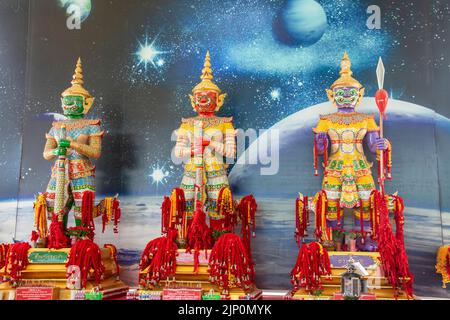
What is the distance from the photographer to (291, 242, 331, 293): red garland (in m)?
3.54

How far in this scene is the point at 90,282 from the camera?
380cm

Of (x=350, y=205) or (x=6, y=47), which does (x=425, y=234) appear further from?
(x=6, y=47)

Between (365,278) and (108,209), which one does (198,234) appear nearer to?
(108,209)

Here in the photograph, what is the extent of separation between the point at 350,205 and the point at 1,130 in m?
3.40

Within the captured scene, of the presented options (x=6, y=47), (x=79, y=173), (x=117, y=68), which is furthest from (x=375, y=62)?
(x=6, y=47)

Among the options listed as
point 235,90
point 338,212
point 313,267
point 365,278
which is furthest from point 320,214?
point 235,90

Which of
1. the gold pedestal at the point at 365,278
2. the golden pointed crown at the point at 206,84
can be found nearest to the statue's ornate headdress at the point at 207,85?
the golden pointed crown at the point at 206,84

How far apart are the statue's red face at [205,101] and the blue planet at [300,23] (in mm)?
1040

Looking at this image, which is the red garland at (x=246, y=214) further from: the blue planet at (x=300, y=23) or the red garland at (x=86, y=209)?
the blue planet at (x=300, y=23)

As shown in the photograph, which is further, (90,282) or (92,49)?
(92,49)

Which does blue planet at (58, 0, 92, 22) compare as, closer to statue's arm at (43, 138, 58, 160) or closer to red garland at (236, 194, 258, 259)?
statue's arm at (43, 138, 58, 160)

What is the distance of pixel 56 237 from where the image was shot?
3881mm

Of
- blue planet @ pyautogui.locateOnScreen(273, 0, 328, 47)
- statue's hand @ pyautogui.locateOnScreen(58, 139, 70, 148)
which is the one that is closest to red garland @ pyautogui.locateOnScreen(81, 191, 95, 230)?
statue's hand @ pyautogui.locateOnScreen(58, 139, 70, 148)

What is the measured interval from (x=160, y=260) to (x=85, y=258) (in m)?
0.56
